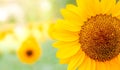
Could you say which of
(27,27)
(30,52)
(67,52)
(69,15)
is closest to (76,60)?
(67,52)

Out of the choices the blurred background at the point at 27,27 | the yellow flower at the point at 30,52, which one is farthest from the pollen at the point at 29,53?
the blurred background at the point at 27,27

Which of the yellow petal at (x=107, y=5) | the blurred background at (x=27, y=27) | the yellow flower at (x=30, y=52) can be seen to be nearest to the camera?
the yellow petal at (x=107, y=5)

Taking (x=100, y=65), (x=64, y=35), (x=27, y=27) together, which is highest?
(x=27, y=27)

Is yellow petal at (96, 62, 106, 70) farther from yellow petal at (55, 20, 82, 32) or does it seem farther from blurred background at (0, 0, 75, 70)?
blurred background at (0, 0, 75, 70)

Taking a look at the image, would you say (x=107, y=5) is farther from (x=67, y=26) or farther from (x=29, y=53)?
(x=29, y=53)

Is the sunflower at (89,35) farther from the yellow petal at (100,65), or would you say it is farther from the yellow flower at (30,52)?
the yellow flower at (30,52)

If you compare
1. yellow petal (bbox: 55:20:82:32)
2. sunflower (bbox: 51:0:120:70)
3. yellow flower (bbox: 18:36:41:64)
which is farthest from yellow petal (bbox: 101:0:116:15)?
yellow flower (bbox: 18:36:41:64)
